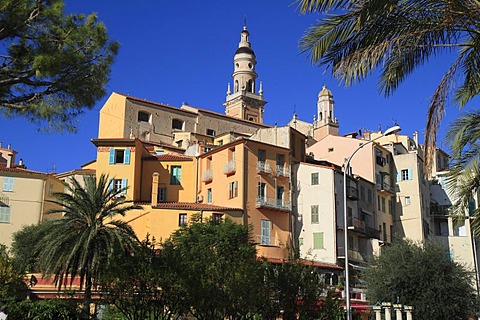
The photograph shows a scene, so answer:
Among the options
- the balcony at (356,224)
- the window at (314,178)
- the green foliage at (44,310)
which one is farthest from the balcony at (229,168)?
the green foliage at (44,310)

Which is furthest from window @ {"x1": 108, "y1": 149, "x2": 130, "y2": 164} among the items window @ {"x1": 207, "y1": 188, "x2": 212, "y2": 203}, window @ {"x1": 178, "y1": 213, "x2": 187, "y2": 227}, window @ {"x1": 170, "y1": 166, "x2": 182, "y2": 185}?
window @ {"x1": 178, "y1": 213, "x2": 187, "y2": 227}

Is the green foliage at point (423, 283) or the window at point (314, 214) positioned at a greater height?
the window at point (314, 214)

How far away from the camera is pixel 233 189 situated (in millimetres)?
54625

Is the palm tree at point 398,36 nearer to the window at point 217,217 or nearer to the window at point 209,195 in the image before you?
the window at point 217,217

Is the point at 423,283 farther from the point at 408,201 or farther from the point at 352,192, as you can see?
the point at 408,201

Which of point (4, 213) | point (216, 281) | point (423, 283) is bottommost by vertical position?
point (216, 281)

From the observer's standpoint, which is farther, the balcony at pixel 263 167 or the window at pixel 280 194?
the window at pixel 280 194

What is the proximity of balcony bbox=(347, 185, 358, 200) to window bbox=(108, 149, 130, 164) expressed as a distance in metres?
20.0

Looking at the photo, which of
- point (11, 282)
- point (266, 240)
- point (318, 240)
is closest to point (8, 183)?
point (11, 282)

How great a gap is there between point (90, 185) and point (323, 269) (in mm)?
22664

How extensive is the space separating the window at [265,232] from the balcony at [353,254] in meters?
6.06

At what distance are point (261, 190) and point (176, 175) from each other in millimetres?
9470

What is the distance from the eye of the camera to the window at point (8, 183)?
56.9 m

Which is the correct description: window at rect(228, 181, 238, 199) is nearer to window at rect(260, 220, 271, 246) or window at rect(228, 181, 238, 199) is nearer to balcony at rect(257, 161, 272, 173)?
balcony at rect(257, 161, 272, 173)
